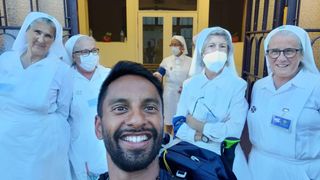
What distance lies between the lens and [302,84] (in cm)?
175

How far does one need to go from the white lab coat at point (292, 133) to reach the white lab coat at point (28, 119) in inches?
55.0

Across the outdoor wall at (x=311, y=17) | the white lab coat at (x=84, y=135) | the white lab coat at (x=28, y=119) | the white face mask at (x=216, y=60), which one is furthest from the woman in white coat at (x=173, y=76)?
the white lab coat at (x=28, y=119)

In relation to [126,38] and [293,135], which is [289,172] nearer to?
[293,135]

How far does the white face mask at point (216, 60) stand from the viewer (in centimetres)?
201

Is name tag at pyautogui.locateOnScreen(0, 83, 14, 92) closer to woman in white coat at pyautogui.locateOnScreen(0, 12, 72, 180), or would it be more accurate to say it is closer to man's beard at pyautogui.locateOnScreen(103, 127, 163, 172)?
woman in white coat at pyautogui.locateOnScreen(0, 12, 72, 180)

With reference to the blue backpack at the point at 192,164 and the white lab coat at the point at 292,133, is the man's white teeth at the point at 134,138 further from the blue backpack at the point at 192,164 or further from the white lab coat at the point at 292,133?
the white lab coat at the point at 292,133

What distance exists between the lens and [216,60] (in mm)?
2008

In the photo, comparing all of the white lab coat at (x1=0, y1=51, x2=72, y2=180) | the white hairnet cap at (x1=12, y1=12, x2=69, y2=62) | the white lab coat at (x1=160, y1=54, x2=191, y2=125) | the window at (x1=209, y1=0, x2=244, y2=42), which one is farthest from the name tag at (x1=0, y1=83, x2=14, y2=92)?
the window at (x1=209, y1=0, x2=244, y2=42)

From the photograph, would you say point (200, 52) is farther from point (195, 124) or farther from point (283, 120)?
point (283, 120)

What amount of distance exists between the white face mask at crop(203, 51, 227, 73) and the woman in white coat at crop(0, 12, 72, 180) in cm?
102

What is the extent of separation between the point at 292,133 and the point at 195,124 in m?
0.58

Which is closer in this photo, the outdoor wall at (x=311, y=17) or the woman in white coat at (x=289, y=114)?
the woman in white coat at (x=289, y=114)

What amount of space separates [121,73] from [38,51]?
1.21 meters

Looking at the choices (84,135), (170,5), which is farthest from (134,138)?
(170,5)
